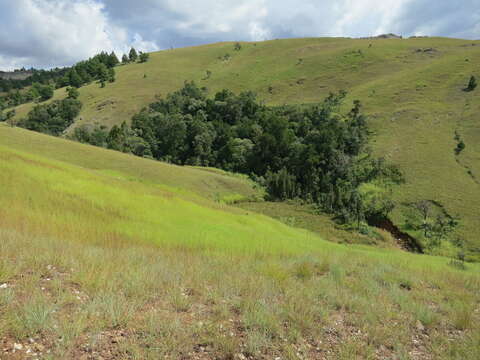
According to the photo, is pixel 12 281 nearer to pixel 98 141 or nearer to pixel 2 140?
pixel 2 140

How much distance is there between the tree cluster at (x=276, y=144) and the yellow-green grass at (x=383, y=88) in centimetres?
461

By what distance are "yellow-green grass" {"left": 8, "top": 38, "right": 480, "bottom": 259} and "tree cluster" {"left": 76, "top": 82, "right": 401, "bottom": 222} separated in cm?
461

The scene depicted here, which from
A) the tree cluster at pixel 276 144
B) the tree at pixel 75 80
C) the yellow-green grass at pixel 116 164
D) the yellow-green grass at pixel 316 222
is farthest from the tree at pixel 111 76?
the yellow-green grass at pixel 316 222

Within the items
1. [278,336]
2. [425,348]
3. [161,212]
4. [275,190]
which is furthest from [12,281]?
[275,190]

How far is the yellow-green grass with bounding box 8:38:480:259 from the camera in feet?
137

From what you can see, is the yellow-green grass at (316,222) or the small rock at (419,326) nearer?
the small rock at (419,326)

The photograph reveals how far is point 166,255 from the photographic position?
8.75 metres

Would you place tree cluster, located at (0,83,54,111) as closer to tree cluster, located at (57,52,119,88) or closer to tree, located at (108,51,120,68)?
tree cluster, located at (57,52,119,88)

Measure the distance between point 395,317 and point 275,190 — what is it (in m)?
47.5

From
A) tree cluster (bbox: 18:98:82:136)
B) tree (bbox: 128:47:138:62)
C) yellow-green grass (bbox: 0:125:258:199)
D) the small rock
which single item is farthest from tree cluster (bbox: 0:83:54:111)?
the small rock

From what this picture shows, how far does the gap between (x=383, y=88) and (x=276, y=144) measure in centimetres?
3972

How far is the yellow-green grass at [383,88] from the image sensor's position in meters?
41.9

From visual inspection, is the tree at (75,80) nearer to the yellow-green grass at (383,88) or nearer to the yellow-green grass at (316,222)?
the yellow-green grass at (383,88)

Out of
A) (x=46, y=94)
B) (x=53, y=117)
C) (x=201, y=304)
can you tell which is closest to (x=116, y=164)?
(x=201, y=304)
